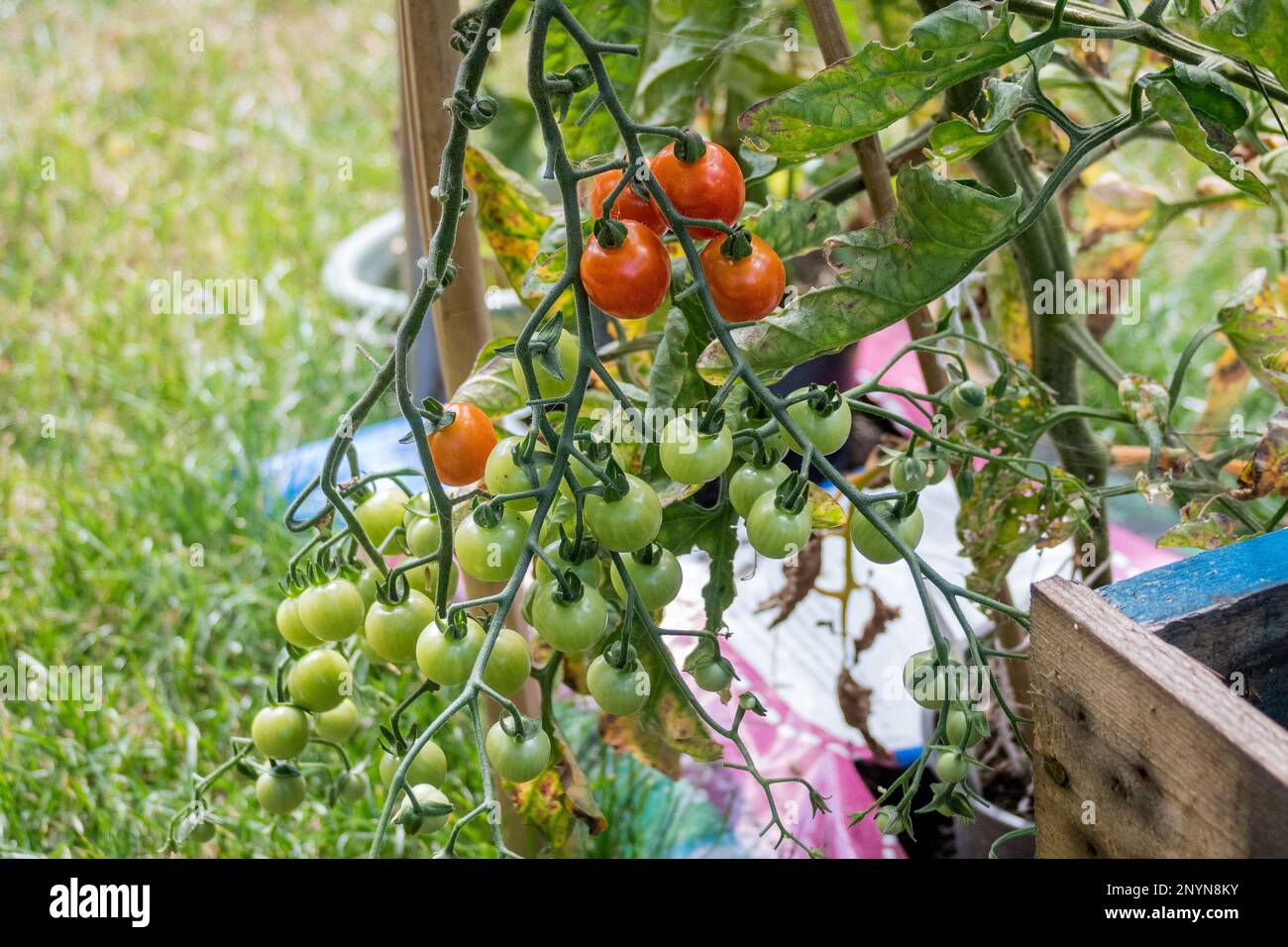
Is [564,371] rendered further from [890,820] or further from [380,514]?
[890,820]

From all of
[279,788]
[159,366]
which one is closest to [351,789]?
[279,788]

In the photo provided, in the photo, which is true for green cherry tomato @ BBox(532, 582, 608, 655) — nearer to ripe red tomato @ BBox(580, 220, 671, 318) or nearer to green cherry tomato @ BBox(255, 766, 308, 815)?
ripe red tomato @ BBox(580, 220, 671, 318)

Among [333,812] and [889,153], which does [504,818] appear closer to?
[333,812]

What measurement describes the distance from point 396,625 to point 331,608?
5 cm

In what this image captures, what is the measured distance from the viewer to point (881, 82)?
68 centimetres

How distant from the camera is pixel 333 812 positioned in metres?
1.18

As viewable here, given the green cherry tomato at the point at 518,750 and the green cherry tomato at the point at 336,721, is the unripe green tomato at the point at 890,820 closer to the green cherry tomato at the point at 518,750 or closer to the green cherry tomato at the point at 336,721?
the green cherry tomato at the point at 518,750

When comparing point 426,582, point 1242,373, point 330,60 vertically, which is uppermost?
point 330,60

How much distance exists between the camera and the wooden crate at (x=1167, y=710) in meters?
0.52

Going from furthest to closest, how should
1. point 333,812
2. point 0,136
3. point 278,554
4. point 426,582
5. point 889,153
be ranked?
point 0,136
point 278,554
point 333,812
point 889,153
point 426,582

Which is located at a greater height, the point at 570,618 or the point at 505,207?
the point at 505,207
